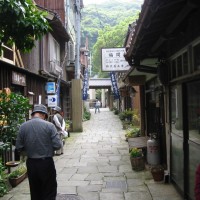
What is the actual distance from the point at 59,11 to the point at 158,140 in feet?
50.9

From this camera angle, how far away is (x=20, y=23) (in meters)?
5.40

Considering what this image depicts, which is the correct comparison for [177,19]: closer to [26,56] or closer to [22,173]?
[22,173]

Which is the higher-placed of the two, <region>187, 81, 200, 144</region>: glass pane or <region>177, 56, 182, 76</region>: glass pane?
<region>177, 56, 182, 76</region>: glass pane

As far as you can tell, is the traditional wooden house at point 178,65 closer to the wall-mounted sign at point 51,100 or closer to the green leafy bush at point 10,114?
the green leafy bush at point 10,114

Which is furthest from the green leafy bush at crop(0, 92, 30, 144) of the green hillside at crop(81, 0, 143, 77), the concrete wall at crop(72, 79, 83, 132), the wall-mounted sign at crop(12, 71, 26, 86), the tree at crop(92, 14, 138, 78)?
the tree at crop(92, 14, 138, 78)

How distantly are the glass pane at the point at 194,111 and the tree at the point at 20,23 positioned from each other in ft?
9.72

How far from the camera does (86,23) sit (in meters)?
83.4

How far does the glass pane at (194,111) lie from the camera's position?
642cm

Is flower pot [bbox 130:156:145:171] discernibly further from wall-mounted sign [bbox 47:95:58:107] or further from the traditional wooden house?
wall-mounted sign [bbox 47:95:58:107]

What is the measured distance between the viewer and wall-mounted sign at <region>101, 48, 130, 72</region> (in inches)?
837

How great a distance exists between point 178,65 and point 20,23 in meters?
3.87

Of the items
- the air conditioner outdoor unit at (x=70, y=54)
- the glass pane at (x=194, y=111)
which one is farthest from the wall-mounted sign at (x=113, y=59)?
the glass pane at (x=194, y=111)

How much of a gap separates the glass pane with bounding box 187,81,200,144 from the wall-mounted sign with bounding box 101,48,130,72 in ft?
46.7

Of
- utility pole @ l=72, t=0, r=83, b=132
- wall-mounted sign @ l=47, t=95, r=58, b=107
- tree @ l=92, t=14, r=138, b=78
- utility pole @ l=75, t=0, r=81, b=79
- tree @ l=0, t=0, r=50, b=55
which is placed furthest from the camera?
tree @ l=92, t=14, r=138, b=78
